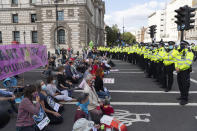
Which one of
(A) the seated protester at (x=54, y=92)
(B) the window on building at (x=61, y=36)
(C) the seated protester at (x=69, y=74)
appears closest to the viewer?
(A) the seated protester at (x=54, y=92)

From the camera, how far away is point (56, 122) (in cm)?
506

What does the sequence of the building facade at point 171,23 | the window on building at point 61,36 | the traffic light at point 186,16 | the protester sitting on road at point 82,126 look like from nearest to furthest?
the protester sitting on road at point 82,126
the traffic light at point 186,16
the window on building at point 61,36
the building facade at point 171,23

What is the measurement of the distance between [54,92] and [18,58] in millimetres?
3223

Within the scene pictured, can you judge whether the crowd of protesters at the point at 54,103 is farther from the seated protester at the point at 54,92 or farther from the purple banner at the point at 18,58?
the purple banner at the point at 18,58

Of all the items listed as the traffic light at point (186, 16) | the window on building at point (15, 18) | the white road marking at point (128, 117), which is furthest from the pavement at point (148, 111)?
the window on building at point (15, 18)

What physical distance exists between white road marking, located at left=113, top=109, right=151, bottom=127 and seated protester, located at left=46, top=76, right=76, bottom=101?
215 cm

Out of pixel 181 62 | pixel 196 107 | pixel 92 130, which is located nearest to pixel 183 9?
pixel 181 62

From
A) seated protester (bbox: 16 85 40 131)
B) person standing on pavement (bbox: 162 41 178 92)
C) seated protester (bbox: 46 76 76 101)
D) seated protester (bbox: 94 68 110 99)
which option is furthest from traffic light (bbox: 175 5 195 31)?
seated protester (bbox: 16 85 40 131)

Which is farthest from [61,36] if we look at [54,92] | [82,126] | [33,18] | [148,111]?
[82,126]

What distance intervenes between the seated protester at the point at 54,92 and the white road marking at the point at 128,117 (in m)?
2.15

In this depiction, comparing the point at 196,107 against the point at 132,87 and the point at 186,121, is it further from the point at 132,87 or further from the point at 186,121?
the point at 132,87

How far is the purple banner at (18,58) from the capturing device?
754 centimetres

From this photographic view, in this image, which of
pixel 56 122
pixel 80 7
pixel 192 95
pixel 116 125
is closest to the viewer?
pixel 116 125

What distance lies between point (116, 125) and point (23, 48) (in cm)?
693
